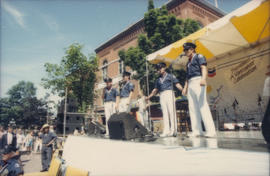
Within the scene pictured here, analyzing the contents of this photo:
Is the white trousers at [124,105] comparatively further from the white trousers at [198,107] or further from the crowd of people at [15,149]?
the crowd of people at [15,149]

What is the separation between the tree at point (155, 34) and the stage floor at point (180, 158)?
9113 mm

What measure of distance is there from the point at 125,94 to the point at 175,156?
3.86m

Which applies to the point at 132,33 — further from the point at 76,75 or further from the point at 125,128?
the point at 125,128

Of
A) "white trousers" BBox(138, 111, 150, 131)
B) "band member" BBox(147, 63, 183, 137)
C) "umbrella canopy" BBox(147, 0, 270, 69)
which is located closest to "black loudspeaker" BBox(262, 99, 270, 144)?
"band member" BBox(147, 63, 183, 137)

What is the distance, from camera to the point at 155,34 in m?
11.8

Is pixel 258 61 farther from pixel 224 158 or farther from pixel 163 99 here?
pixel 224 158

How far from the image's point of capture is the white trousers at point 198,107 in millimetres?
3236

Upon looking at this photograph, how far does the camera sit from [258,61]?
6.37 metres

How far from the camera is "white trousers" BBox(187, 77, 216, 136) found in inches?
127

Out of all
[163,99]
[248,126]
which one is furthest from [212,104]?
[163,99]

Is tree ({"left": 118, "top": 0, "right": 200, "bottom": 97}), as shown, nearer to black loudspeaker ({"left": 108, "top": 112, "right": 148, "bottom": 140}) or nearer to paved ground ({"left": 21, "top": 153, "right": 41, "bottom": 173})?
paved ground ({"left": 21, "top": 153, "right": 41, "bottom": 173})

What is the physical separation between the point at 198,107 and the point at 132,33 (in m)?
19.4

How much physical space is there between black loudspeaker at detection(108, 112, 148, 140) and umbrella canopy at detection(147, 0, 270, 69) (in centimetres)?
192

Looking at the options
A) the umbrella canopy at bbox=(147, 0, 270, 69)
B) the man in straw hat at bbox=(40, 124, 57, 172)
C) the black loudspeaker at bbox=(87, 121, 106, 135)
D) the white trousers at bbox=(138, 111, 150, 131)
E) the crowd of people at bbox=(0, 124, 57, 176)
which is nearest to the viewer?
the crowd of people at bbox=(0, 124, 57, 176)
